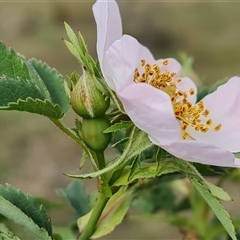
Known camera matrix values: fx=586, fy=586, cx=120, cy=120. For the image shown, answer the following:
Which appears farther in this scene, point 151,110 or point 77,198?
point 77,198

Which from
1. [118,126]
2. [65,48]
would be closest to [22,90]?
[118,126]

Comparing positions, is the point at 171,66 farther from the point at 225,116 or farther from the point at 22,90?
the point at 22,90

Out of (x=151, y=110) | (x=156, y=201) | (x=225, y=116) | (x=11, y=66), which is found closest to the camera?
(x=151, y=110)

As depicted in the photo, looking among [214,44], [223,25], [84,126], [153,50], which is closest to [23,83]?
[84,126]

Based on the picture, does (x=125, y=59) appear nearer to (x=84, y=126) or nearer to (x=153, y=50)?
(x=84, y=126)

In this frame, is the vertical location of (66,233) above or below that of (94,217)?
below

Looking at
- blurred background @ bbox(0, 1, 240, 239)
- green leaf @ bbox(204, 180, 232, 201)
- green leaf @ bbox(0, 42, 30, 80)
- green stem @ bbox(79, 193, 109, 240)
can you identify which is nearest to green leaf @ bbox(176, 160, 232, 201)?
green leaf @ bbox(204, 180, 232, 201)
